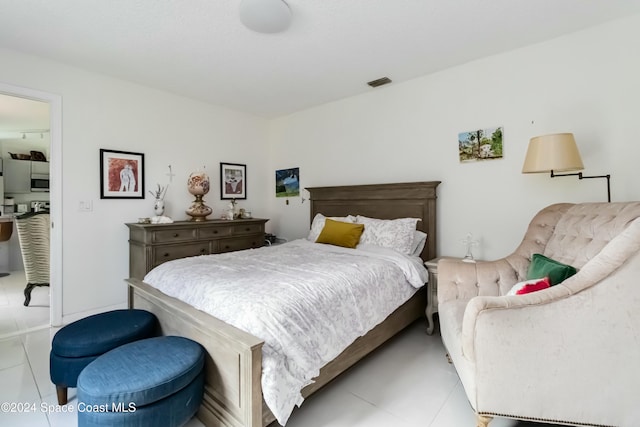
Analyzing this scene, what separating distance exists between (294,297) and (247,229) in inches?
97.3

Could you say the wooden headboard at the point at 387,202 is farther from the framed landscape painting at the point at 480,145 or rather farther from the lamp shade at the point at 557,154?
the lamp shade at the point at 557,154

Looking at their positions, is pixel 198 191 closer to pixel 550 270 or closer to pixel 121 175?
pixel 121 175

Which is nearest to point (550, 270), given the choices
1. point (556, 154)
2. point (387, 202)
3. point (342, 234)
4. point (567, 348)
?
point (567, 348)

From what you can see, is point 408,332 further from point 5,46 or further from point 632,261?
point 5,46

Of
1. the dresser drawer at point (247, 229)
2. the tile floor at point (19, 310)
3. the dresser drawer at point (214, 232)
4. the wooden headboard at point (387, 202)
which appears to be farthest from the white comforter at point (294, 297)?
the tile floor at point (19, 310)

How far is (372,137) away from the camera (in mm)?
3635

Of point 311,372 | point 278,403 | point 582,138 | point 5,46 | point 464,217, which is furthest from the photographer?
point 464,217

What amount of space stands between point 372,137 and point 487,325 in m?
2.70

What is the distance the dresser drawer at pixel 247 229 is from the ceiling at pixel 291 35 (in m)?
1.70

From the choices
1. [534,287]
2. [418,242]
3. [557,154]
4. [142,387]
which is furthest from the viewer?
[418,242]

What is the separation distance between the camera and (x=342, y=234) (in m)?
3.05

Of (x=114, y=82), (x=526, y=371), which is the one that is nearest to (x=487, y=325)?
(x=526, y=371)

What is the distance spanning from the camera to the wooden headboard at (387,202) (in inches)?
121

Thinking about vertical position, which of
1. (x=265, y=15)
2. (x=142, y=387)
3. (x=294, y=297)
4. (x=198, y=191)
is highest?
(x=265, y=15)
